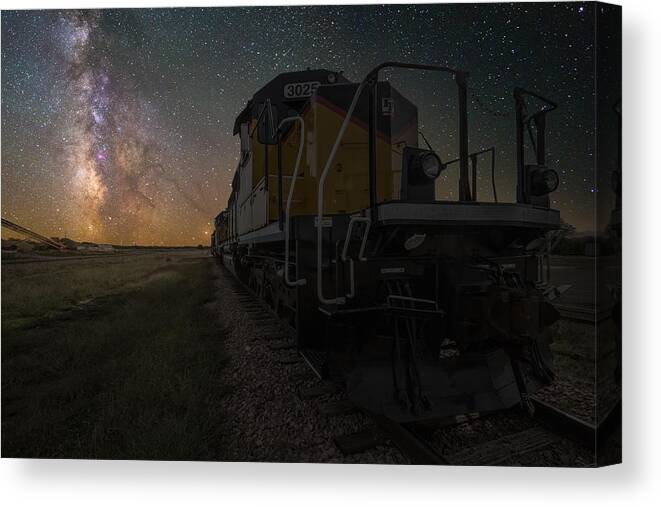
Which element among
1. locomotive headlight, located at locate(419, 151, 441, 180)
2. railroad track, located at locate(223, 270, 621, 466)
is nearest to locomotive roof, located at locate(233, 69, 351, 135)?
locomotive headlight, located at locate(419, 151, 441, 180)

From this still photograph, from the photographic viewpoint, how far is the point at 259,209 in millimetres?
4855

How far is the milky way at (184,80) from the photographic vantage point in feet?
9.70

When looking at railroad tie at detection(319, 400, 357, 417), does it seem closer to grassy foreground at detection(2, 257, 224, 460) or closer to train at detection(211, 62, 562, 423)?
train at detection(211, 62, 562, 423)

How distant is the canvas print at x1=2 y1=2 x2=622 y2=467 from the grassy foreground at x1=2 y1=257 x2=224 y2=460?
0.02 metres

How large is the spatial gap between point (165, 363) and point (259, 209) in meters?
2.28

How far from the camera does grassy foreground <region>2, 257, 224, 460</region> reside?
292 centimetres

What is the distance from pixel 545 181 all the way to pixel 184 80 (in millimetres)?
3272

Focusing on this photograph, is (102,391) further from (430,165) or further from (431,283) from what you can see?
(430,165)

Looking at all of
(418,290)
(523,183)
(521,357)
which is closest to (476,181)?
(523,183)

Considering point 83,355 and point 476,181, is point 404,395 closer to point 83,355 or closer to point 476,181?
point 476,181

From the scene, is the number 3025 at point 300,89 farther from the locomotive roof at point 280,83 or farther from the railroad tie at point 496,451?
the railroad tie at point 496,451

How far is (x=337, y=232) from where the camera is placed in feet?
9.59

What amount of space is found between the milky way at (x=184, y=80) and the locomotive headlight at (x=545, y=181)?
0.15 meters

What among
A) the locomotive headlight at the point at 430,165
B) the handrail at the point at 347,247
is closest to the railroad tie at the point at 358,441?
the handrail at the point at 347,247
